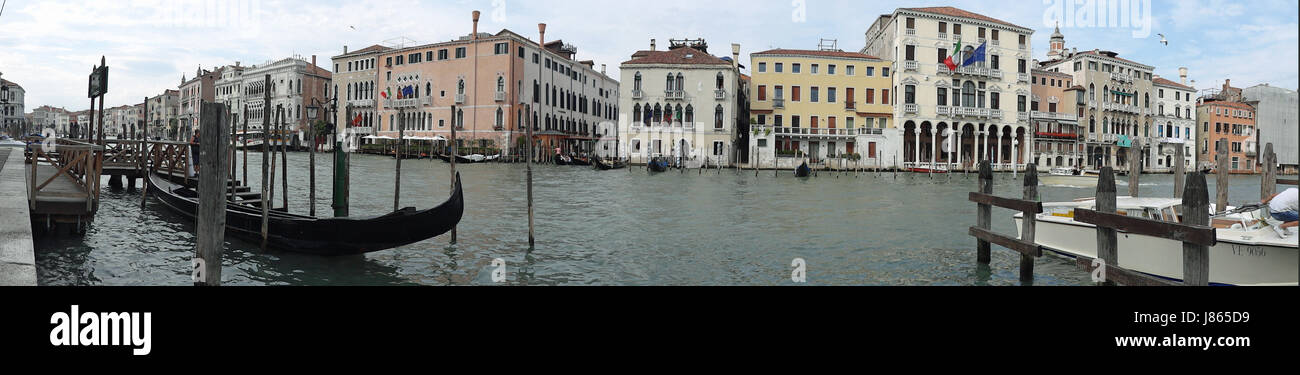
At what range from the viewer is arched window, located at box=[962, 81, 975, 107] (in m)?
37.2

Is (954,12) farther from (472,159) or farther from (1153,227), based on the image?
(1153,227)

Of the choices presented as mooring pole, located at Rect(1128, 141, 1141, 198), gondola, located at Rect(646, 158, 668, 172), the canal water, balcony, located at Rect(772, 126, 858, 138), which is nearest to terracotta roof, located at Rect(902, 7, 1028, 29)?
balcony, located at Rect(772, 126, 858, 138)

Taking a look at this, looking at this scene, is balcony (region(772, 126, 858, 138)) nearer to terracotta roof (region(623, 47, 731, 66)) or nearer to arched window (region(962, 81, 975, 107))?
terracotta roof (region(623, 47, 731, 66))

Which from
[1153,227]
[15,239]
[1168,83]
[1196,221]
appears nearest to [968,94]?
[1168,83]

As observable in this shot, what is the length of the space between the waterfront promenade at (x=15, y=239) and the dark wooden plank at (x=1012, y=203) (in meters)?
6.71

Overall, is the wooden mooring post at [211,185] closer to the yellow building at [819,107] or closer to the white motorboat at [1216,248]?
the white motorboat at [1216,248]

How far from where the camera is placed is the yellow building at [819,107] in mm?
35969

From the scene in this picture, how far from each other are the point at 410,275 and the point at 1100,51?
152ft

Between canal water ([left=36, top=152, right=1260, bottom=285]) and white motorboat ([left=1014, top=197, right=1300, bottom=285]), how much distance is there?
14.4 inches

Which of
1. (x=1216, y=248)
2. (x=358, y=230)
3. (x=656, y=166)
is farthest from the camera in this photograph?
(x=656, y=166)

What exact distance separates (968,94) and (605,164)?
60.1 ft

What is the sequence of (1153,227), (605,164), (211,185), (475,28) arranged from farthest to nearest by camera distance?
(475,28)
(605,164)
(1153,227)
(211,185)

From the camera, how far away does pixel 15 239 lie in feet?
16.7
